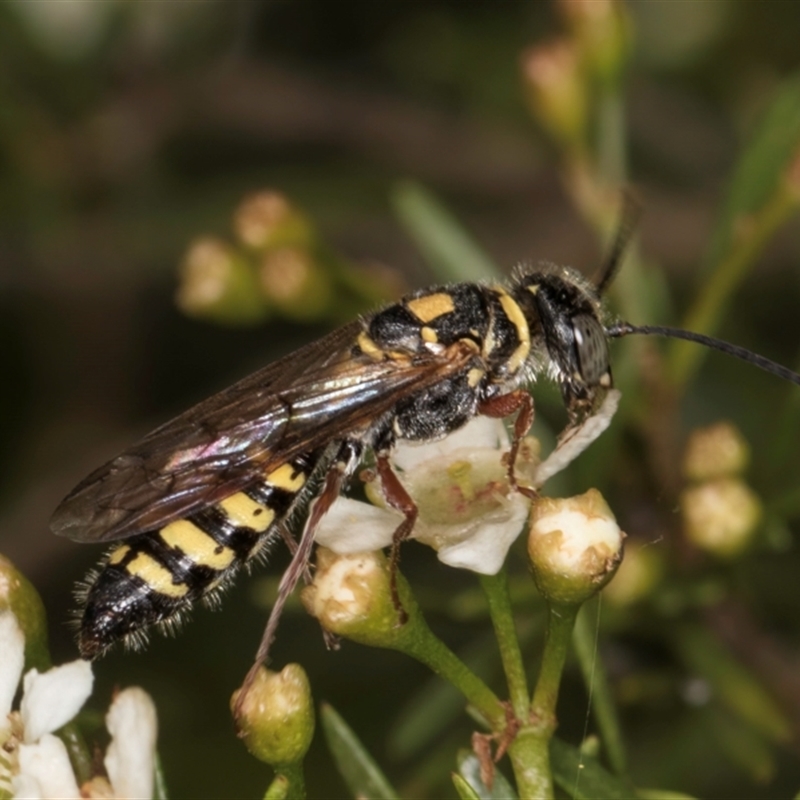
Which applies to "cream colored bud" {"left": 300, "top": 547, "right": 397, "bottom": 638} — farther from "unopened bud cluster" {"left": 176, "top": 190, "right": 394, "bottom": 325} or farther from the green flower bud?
"unopened bud cluster" {"left": 176, "top": 190, "right": 394, "bottom": 325}

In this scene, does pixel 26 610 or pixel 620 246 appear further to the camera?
pixel 620 246

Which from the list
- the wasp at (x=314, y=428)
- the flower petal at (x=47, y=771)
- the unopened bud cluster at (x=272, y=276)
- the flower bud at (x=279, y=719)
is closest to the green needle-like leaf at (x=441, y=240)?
the unopened bud cluster at (x=272, y=276)

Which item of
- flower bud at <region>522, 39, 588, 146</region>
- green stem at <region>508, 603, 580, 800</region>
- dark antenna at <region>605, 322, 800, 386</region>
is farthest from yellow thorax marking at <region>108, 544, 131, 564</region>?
flower bud at <region>522, 39, 588, 146</region>

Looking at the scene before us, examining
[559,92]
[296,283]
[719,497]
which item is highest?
[559,92]

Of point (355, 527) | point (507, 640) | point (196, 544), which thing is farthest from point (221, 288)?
point (507, 640)

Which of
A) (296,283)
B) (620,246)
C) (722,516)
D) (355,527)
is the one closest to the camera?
(355,527)

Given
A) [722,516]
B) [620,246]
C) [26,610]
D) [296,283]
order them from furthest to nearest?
[296,283] → [620,246] → [722,516] → [26,610]

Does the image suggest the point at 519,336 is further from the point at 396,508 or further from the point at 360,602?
the point at 360,602
